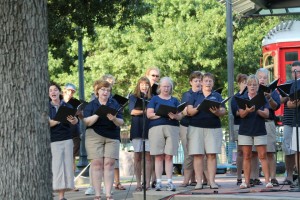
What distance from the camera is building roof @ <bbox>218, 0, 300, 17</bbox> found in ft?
61.0

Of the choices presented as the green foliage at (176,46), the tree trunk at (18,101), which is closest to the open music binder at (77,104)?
the tree trunk at (18,101)

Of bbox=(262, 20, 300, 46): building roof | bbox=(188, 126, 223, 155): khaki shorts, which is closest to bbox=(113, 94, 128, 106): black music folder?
bbox=(188, 126, 223, 155): khaki shorts

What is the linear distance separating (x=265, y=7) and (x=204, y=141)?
526 centimetres

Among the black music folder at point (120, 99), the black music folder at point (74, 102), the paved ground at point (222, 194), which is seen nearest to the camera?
the paved ground at point (222, 194)

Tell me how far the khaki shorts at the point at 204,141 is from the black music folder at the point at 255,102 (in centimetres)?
66

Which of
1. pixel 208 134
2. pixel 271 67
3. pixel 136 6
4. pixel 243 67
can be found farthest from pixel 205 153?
pixel 243 67

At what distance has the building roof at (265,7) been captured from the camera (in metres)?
18.6

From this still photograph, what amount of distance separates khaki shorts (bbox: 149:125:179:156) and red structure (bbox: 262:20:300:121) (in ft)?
Answer: 44.9

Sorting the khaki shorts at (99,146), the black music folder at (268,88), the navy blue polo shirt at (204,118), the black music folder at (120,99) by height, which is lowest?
the khaki shorts at (99,146)

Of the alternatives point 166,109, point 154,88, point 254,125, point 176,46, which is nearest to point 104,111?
point 166,109

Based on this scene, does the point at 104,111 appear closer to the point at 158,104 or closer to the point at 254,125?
the point at 158,104

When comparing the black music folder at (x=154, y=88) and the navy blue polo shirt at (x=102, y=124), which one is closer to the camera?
the navy blue polo shirt at (x=102, y=124)

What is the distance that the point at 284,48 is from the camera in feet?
92.8

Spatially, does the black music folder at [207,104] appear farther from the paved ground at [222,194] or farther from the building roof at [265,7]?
the building roof at [265,7]
